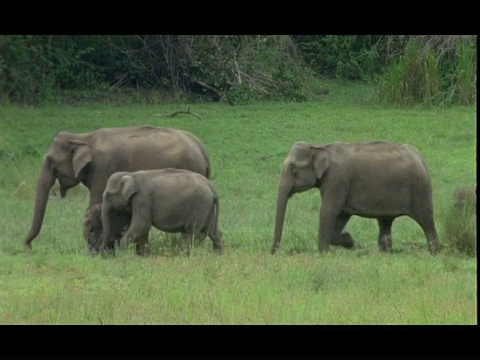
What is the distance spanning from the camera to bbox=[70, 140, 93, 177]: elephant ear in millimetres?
13602

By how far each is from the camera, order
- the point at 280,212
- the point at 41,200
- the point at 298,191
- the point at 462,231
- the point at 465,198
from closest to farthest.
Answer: the point at 462,231, the point at 465,198, the point at 280,212, the point at 298,191, the point at 41,200

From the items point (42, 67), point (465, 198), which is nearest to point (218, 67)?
point (42, 67)

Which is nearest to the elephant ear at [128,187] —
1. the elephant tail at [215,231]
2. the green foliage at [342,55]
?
the elephant tail at [215,231]

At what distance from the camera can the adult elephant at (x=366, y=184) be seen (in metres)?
12.9

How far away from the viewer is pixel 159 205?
496 inches

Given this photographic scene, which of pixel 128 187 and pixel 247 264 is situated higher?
pixel 128 187

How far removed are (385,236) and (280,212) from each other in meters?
1.08

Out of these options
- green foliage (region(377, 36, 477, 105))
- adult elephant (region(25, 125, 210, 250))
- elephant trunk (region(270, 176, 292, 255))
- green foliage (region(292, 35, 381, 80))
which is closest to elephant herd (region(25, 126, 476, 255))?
elephant trunk (region(270, 176, 292, 255))

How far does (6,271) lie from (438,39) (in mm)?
15056

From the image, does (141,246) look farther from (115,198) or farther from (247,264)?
(247,264)

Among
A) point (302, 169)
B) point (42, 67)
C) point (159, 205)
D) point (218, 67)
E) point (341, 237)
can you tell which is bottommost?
point (218, 67)

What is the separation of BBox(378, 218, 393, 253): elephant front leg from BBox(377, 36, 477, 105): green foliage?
11.1 m
